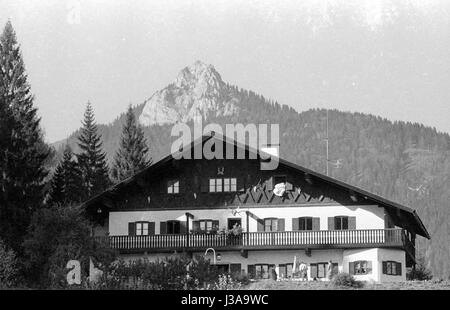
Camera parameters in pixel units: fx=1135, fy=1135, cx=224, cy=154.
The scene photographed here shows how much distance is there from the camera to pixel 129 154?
8425 cm

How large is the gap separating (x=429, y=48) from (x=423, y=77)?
490 centimetres

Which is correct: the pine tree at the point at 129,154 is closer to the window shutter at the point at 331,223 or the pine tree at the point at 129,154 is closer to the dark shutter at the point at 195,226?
the dark shutter at the point at 195,226

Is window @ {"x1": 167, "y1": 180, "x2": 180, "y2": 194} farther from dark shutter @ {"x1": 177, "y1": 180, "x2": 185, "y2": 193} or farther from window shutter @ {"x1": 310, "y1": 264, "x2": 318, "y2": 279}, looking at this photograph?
window shutter @ {"x1": 310, "y1": 264, "x2": 318, "y2": 279}

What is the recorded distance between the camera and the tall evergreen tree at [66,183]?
70688mm

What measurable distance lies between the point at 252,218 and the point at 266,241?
1916 mm

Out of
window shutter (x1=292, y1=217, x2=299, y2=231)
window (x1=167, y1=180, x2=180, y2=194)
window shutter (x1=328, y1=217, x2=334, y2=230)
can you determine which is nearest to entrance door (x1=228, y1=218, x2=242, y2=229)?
window shutter (x1=292, y1=217, x2=299, y2=231)

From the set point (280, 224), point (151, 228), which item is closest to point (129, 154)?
point (151, 228)

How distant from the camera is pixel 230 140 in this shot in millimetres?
60094

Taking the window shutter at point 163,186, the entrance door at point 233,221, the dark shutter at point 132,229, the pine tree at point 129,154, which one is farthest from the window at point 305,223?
the pine tree at point 129,154

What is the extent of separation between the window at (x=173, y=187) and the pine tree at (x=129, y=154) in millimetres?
21302

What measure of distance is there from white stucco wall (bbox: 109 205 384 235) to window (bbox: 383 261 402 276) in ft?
6.43

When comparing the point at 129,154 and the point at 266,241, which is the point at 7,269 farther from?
the point at 129,154

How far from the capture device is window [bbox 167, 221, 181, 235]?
61219mm
